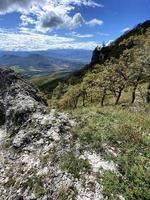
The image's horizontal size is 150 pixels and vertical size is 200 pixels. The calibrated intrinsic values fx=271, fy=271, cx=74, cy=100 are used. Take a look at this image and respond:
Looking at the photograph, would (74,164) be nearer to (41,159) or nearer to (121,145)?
(41,159)

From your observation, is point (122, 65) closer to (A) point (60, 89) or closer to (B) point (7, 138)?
(B) point (7, 138)

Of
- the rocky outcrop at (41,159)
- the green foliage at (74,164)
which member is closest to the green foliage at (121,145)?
the rocky outcrop at (41,159)

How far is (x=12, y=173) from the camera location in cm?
1320

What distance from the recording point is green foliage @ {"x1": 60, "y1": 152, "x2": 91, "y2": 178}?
38.3 ft

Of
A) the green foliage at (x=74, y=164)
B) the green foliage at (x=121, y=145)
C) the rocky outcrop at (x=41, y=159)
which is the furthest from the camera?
the green foliage at (x=74, y=164)

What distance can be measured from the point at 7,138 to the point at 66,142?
14.9ft

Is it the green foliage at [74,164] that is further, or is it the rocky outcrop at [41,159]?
the green foliage at [74,164]

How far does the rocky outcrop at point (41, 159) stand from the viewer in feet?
36.1

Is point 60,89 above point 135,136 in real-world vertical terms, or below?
below

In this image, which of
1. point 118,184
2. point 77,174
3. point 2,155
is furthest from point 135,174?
point 2,155

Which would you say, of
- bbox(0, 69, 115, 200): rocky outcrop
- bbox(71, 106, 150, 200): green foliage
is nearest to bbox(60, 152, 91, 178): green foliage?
bbox(0, 69, 115, 200): rocky outcrop

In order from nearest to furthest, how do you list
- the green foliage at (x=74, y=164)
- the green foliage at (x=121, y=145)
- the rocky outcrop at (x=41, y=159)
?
the green foliage at (x=121, y=145) → the rocky outcrop at (x=41, y=159) → the green foliage at (x=74, y=164)

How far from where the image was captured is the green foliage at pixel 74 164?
11.7 m

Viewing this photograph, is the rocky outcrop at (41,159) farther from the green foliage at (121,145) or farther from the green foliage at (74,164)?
the green foliage at (121,145)
